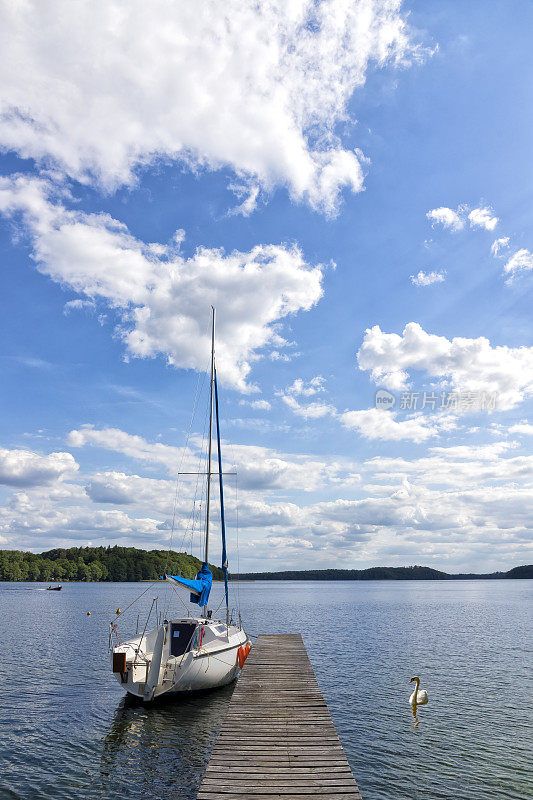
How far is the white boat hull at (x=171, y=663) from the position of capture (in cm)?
2022

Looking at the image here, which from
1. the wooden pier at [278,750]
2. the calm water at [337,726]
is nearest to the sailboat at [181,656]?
the calm water at [337,726]

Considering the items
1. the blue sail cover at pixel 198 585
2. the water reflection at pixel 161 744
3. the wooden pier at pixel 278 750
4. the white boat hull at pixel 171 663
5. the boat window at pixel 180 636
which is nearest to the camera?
the wooden pier at pixel 278 750

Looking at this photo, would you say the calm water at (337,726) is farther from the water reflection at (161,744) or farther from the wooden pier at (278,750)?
the wooden pier at (278,750)

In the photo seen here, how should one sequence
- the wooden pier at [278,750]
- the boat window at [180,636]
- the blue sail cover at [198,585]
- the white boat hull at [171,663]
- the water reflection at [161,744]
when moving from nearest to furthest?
the wooden pier at [278,750] < the water reflection at [161,744] < the white boat hull at [171,663] < the boat window at [180,636] < the blue sail cover at [198,585]

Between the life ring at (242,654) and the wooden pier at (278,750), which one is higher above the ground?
the wooden pier at (278,750)

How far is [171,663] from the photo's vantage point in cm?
Answer: 2088

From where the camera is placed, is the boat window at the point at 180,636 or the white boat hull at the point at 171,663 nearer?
the white boat hull at the point at 171,663

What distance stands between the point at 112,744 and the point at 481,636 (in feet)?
132

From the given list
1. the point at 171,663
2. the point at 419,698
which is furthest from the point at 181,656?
the point at 419,698

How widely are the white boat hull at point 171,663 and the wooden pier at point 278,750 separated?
3.61 meters

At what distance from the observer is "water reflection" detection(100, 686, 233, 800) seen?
14188mm

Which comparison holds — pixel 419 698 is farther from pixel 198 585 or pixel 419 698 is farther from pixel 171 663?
pixel 198 585

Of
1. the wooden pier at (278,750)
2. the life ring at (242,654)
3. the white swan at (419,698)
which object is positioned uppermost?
the wooden pier at (278,750)

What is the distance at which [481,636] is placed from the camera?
1845 inches
